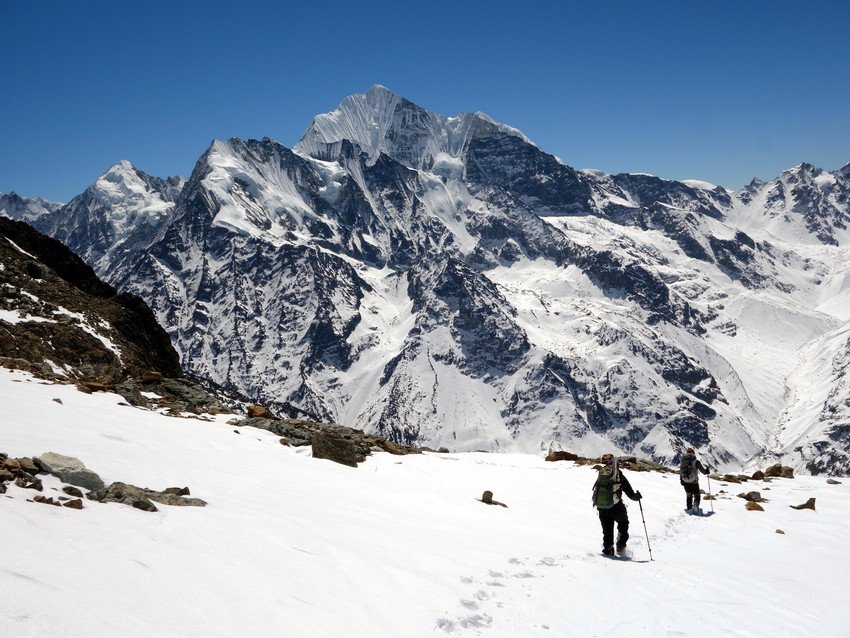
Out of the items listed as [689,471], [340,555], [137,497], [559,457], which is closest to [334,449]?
[340,555]

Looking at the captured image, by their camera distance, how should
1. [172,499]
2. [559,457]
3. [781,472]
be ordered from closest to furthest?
1. [172,499]
2. [781,472]
3. [559,457]

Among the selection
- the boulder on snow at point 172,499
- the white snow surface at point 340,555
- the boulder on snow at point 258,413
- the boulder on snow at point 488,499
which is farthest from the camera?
the boulder on snow at point 258,413

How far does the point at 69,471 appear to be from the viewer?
32.0ft

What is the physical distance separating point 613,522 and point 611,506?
0.37 m

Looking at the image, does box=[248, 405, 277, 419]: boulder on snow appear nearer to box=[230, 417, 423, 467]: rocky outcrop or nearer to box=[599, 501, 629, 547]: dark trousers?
box=[230, 417, 423, 467]: rocky outcrop

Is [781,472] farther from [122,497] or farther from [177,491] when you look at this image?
[122,497]

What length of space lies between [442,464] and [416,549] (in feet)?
45.4

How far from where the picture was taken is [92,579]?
6.70 metres

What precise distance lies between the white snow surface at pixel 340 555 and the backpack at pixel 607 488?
4.30ft

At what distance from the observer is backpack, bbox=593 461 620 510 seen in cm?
1470

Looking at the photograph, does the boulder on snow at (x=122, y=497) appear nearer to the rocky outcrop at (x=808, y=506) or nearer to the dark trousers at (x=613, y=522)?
the dark trousers at (x=613, y=522)

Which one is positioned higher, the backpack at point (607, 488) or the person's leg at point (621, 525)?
the backpack at point (607, 488)

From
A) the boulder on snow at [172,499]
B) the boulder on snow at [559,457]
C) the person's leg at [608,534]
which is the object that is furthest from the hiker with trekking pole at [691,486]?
the boulder on snow at [172,499]

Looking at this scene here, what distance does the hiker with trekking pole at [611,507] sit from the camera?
569 inches
